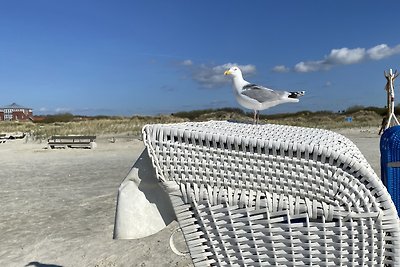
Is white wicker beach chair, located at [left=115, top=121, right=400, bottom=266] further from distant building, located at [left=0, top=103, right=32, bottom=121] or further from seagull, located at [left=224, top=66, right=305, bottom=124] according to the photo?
distant building, located at [left=0, top=103, right=32, bottom=121]

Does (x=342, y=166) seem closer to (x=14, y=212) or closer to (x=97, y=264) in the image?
(x=97, y=264)

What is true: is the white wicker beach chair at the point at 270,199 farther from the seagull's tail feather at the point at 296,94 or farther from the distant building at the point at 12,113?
the distant building at the point at 12,113

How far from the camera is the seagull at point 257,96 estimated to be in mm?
2514

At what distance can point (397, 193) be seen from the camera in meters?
1.79

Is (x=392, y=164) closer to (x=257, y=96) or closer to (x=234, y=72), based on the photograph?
(x=257, y=96)

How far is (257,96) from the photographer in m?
2.52

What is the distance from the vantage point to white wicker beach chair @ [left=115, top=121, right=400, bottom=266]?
1.36 metres

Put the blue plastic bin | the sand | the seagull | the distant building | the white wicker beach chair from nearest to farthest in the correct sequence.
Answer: the white wicker beach chair → the blue plastic bin → the seagull → the sand → the distant building

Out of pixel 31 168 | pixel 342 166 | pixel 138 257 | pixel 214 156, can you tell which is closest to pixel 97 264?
pixel 138 257

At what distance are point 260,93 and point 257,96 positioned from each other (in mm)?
31

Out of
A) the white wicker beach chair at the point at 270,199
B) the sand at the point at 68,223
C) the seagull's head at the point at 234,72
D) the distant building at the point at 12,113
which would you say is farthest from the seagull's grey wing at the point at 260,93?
the distant building at the point at 12,113

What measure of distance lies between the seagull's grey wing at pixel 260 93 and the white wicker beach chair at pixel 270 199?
956mm

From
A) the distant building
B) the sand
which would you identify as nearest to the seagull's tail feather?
the sand

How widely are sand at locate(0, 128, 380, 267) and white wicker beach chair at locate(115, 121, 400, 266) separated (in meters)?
2.67
